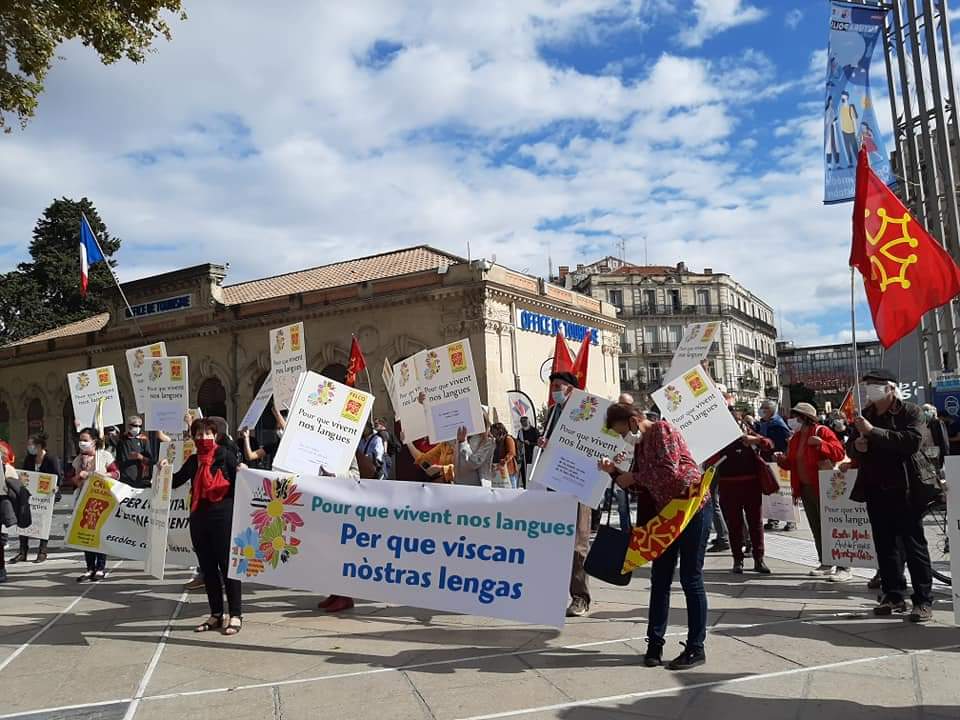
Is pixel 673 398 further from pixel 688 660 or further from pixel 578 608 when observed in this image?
pixel 688 660

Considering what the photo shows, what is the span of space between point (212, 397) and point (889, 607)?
31.7m

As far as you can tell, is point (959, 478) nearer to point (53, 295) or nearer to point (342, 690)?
point (342, 690)

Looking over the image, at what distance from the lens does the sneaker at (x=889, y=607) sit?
610cm

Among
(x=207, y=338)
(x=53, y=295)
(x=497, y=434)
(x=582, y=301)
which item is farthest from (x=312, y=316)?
(x=53, y=295)

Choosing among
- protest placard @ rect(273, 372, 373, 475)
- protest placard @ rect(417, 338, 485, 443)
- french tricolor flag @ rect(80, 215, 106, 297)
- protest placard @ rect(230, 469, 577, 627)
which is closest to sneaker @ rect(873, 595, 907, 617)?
protest placard @ rect(230, 469, 577, 627)

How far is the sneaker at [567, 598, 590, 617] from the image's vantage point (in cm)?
658

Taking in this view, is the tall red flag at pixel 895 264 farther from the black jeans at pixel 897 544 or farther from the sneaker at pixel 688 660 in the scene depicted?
the sneaker at pixel 688 660

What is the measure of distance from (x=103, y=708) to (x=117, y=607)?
133 inches

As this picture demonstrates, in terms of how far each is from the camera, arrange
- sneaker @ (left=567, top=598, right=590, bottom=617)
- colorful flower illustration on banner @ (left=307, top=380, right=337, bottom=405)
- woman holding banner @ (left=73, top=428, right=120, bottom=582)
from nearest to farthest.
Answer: sneaker @ (left=567, top=598, right=590, bottom=617)
colorful flower illustration on banner @ (left=307, top=380, right=337, bottom=405)
woman holding banner @ (left=73, top=428, right=120, bottom=582)

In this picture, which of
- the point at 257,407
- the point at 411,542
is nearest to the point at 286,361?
the point at 257,407

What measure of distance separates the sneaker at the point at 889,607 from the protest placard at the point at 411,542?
259 centimetres

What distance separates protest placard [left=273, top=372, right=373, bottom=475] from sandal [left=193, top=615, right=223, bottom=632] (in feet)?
4.24

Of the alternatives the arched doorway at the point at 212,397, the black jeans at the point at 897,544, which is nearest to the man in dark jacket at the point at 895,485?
the black jeans at the point at 897,544

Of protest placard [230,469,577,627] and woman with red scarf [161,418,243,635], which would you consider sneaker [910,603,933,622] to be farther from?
woman with red scarf [161,418,243,635]
